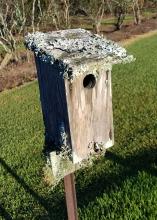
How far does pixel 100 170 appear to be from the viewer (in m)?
8.40

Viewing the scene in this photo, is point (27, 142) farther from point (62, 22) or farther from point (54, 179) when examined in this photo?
point (62, 22)

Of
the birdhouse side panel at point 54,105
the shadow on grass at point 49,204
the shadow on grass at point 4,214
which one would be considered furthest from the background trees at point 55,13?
the birdhouse side panel at point 54,105

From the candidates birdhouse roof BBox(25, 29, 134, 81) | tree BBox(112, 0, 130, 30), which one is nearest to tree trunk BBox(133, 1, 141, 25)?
tree BBox(112, 0, 130, 30)

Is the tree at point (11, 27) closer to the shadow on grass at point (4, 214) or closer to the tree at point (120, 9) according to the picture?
the tree at point (120, 9)

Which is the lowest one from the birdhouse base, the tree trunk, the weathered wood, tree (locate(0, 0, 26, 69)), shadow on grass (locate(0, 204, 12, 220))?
the tree trunk

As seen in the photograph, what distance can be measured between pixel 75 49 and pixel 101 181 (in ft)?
13.6

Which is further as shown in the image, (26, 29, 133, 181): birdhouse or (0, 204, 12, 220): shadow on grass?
(0, 204, 12, 220): shadow on grass

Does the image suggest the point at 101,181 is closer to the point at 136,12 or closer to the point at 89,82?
the point at 89,82

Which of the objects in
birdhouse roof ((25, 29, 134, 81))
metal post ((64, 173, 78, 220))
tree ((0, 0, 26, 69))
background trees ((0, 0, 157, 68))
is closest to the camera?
birdhouse roof ((25, 29, 134, 81))

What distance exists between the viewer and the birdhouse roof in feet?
13.0

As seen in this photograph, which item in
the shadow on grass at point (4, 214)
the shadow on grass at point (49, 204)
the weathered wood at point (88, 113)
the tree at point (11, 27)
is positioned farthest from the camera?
the tree at point (11, 27)

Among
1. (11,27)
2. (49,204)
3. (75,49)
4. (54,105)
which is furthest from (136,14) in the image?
(75,49)

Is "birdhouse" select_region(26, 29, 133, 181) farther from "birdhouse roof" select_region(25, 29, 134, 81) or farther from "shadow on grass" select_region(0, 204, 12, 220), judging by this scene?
"shadow on grass" select_region(0, 204, 12, 220)

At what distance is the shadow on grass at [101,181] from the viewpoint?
7004 mm
